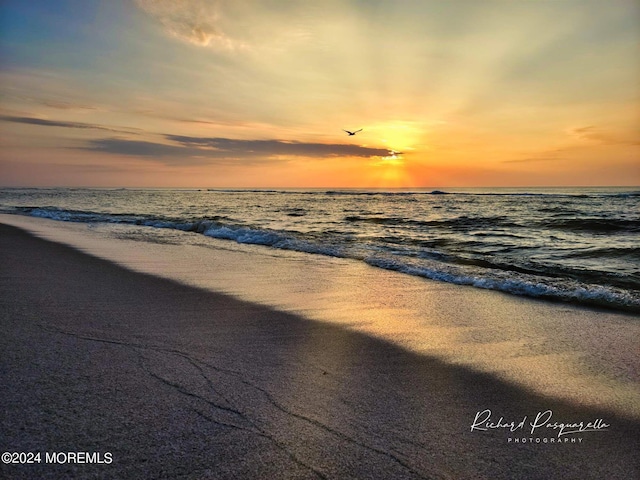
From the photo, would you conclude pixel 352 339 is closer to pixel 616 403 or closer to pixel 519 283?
pixel 616 403

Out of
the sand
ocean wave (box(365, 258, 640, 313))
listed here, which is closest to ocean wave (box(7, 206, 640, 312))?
ocean wave (box(365, 258, 640, 313))

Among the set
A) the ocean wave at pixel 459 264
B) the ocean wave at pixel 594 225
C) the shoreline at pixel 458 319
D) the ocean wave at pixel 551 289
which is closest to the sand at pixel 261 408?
the shoreline at pixel 458 319

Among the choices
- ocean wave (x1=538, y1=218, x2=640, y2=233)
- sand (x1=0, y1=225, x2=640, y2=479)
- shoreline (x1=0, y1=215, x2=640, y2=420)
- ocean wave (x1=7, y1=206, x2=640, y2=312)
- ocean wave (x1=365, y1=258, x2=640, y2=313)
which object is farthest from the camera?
ocean wave (x1=538, y1=218, x2=640, y2=233)

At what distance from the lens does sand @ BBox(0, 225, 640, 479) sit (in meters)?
2.38

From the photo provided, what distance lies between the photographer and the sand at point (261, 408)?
7.81 ft

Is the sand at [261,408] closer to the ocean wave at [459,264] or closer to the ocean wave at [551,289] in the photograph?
the ocean wave at [551,289]

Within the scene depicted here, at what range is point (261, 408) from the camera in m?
2.93

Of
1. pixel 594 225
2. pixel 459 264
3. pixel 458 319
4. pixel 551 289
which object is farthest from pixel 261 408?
pixel 594 225

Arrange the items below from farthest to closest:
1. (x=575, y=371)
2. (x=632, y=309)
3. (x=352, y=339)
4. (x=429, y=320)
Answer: (x=632, y=309) → (x=429, y=320) → (x=352, y=339) → (x=575, y=371)

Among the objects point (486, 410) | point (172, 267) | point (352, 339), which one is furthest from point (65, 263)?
point (486, 410)

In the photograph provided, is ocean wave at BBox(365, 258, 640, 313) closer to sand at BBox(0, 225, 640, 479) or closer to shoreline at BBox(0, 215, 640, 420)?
shoreline at BBox(0, 215, 640, 420)

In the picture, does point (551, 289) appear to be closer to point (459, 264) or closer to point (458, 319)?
point (458, 319)

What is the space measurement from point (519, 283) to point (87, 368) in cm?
→ 686

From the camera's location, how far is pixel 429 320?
5.54 m
